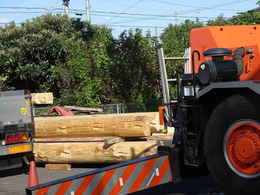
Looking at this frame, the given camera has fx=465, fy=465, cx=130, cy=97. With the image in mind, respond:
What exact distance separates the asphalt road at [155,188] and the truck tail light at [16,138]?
844 mm

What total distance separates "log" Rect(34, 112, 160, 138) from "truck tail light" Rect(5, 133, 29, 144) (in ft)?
3.97

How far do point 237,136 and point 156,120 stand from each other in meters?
6.49

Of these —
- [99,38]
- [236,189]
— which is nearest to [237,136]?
[236,189]

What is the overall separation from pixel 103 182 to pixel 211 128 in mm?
1502

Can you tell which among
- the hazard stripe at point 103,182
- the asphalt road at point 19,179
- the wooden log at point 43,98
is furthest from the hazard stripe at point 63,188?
the wooden log at point 43,98

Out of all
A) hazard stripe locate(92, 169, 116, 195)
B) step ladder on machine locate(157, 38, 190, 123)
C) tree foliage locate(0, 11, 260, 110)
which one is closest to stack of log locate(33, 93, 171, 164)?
step ladder on machine locate(157, 38, 190, 123)

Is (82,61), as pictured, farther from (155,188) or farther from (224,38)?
(224,38)

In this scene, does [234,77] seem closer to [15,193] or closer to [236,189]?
[236,189]

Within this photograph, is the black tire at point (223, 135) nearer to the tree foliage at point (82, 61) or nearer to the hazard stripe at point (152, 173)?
the hazard stripe at point (152, 173)

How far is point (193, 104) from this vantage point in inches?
177

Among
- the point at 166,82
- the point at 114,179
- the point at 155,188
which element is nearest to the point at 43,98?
the point at 155,188

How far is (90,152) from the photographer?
1066cm

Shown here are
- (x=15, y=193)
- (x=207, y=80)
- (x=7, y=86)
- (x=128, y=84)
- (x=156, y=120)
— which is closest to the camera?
(x=207, y=80)

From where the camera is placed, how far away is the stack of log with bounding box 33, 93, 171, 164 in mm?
10156
